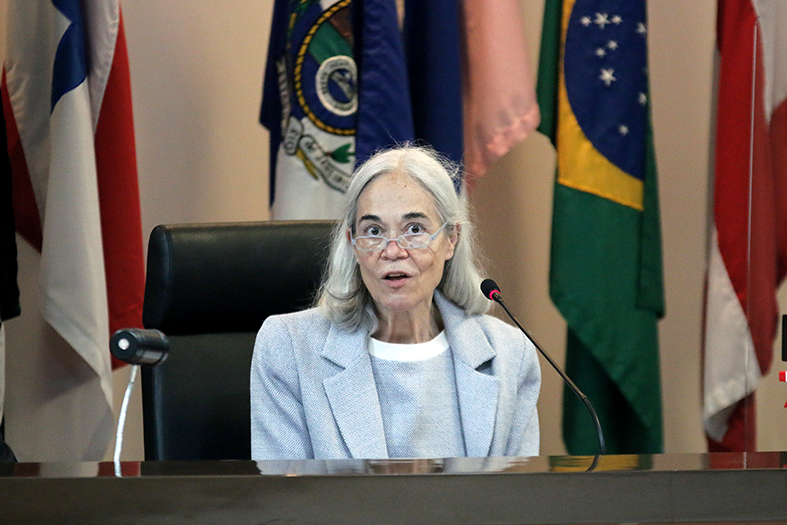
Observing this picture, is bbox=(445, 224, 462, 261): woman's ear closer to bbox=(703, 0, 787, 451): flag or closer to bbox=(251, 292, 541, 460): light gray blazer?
bbox=(251, 292, 541, 460): light gray blazer

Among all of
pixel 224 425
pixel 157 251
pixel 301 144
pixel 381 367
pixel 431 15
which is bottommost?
pixel 224 425

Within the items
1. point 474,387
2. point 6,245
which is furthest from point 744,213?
point 6,245

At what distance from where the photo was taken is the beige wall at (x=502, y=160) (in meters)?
3.10

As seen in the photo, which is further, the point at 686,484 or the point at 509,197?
the point at 509,197

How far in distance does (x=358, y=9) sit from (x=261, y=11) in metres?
0.65

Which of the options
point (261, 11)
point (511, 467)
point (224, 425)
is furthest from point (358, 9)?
point (511, 467)

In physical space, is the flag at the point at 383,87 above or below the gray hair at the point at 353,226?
above

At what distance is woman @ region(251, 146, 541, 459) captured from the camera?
1.75 meters

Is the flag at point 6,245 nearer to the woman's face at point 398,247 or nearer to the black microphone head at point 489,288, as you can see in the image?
the woman's face at point 398,247

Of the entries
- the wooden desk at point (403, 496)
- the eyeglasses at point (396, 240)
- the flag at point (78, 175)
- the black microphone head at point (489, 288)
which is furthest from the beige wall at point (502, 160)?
the wooden desk at point (403, 496)

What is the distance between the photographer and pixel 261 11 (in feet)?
10.4

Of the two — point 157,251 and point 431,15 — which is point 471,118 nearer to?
point 431,15

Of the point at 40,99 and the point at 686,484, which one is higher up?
the point at 40,99

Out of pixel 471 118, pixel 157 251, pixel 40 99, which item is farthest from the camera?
pixel 471 118
